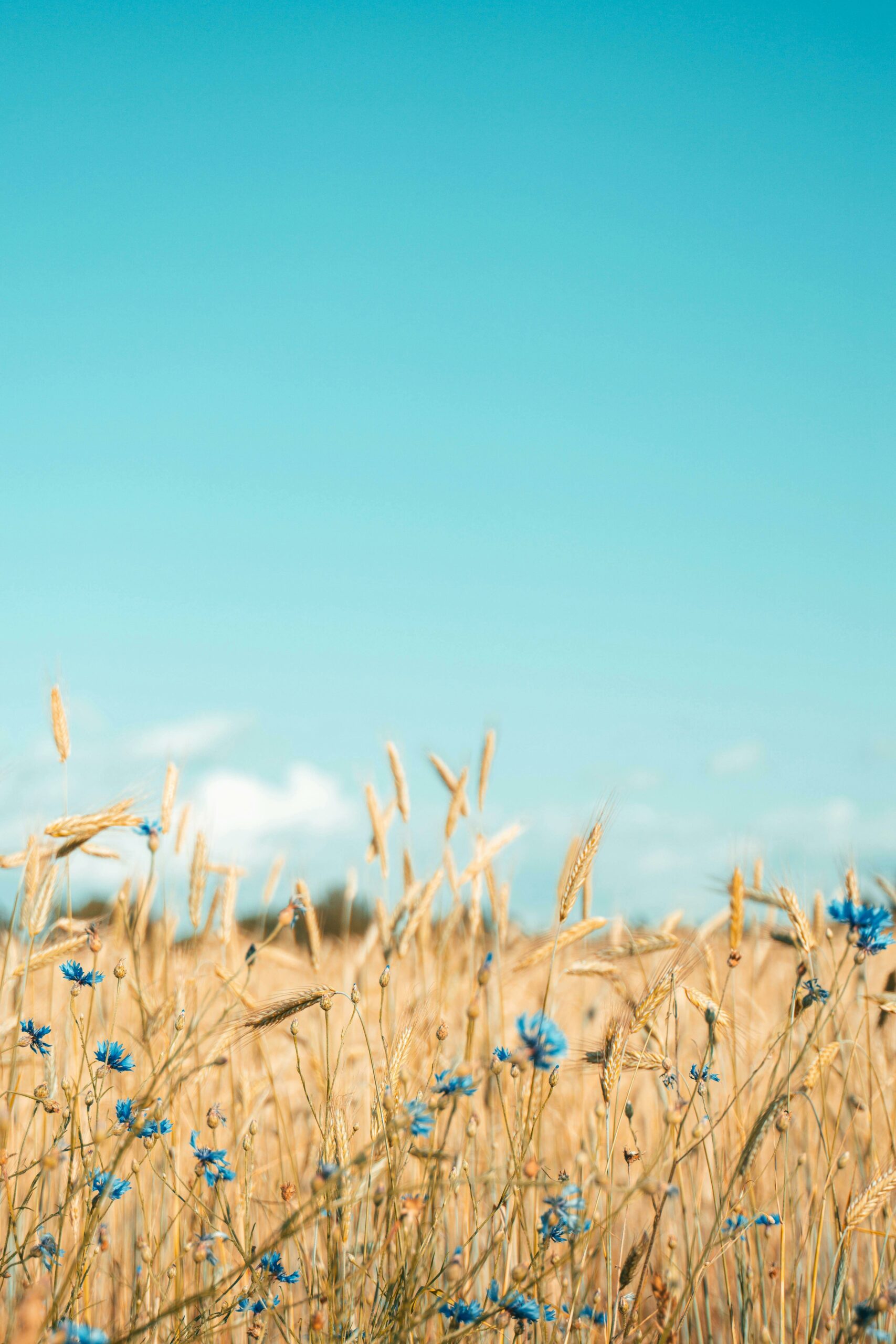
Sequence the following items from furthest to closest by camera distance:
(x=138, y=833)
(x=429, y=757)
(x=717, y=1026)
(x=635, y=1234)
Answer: (x=429, y=757) → (x=635, y=1234) → (x=138, y=833) → (x=717, y=1026)

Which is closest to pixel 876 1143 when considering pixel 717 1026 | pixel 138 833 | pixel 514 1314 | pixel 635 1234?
pixel 635 1234

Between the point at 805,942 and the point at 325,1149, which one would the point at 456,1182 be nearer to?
the point at 325,1149

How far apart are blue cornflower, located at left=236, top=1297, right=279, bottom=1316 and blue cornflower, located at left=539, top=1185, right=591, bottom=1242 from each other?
0.52 m

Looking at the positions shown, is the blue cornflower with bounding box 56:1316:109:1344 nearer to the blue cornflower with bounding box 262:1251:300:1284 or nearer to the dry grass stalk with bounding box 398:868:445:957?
the blue cornflower with bounding box 262:1251:300:1284

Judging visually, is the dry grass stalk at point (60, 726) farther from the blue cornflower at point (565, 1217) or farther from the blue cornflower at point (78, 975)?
the blue cornflower at point (565, 1217)

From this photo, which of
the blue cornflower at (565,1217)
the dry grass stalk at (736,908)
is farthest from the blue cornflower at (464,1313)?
the dry grass stalk at (736,908)

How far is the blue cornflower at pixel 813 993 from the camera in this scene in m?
1.87

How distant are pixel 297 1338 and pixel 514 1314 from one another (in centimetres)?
46

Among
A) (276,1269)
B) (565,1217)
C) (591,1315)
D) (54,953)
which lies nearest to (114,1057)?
(54,953)

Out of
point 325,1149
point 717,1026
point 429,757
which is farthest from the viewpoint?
point 429,757

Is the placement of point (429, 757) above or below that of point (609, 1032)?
above

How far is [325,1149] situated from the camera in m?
1.69

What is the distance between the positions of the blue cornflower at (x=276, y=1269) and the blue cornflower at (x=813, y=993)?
3.78ft

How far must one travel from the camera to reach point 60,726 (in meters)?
2.46
